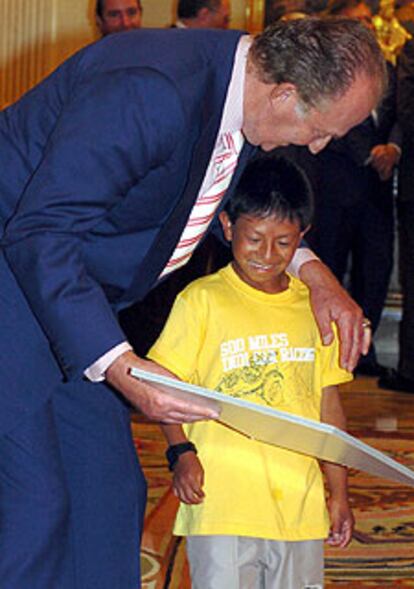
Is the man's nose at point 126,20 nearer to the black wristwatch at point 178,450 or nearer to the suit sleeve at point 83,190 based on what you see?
the black wristwatch at point 178,450

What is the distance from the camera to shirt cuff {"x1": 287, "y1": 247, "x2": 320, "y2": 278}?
292cm

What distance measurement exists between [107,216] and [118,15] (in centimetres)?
447

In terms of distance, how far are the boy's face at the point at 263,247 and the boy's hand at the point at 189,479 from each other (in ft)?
1.35

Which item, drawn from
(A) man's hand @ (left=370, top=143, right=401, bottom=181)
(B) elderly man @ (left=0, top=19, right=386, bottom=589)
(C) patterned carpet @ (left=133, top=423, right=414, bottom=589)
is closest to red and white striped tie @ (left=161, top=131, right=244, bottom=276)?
(B) elderly man @ (left=0, top=19, right=386, bottom=589)

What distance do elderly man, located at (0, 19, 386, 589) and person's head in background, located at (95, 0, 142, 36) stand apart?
4228 millimetres

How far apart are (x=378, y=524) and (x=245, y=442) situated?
5.48ft

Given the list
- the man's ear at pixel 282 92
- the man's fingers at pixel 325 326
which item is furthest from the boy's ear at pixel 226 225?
the man's ear at pixel 282 92

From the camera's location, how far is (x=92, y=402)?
247 cm

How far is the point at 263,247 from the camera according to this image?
2.93 metres

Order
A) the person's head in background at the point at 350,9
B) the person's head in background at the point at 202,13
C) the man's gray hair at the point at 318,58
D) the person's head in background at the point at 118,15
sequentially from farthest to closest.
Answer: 1. the person's head in background at the point at 350,9
2. the person's head in background at the point at 118,15
3. the person's head in background at the point at 202,13
4. the man's gray hair at the point at 318,58

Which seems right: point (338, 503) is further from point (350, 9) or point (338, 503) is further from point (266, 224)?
point (350, 9)

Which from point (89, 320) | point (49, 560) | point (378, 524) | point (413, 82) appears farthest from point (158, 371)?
point (413, 82)

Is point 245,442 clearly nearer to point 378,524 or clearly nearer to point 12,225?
point 12,225

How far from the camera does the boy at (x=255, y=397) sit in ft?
9.18
